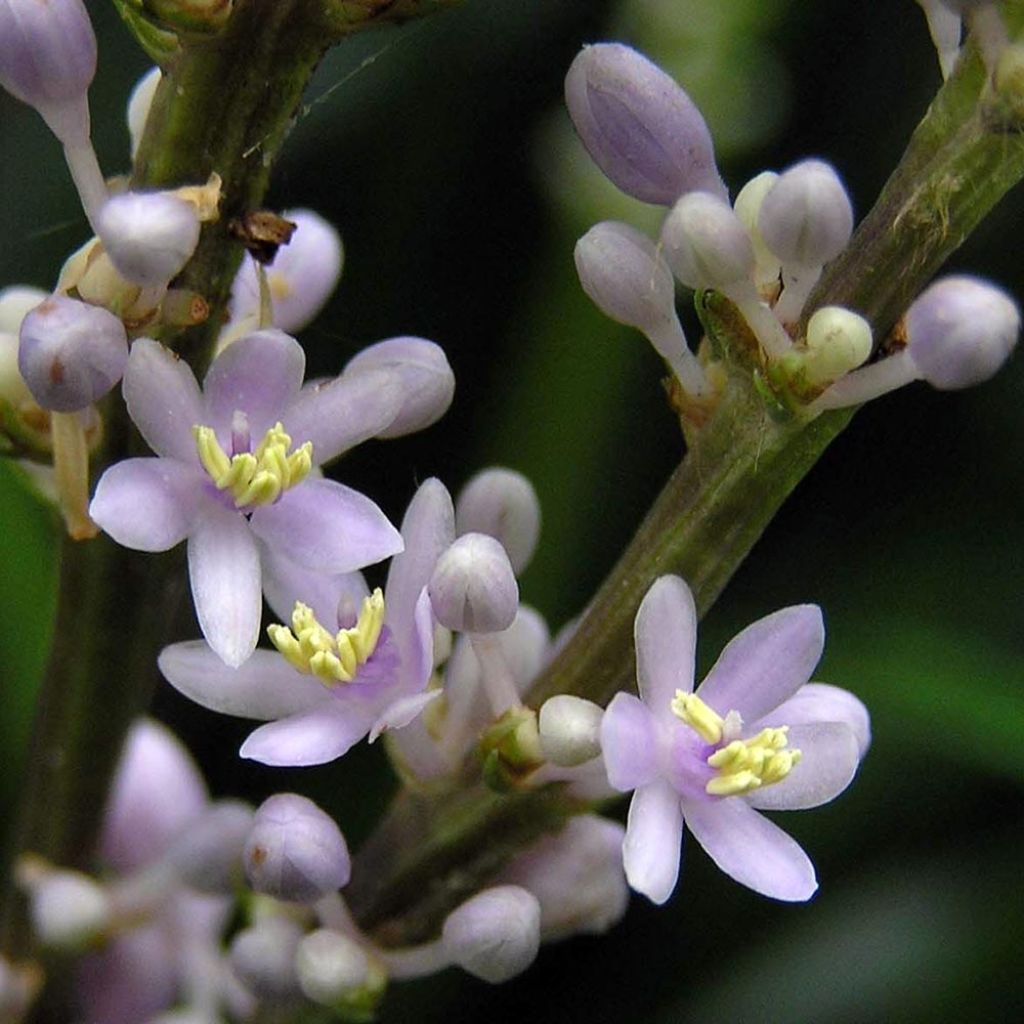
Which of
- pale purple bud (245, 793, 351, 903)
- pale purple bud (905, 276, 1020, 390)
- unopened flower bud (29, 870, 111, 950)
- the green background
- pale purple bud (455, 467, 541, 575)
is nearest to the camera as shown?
pale purple bud (905, 276, 1020, 390)

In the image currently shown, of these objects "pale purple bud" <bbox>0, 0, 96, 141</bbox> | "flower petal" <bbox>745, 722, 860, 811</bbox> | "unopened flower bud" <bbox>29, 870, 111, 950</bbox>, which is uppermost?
"pale purple bud" <bbox>0, 0, 96, 141</bbox>

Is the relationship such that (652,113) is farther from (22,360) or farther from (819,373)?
(22,360)

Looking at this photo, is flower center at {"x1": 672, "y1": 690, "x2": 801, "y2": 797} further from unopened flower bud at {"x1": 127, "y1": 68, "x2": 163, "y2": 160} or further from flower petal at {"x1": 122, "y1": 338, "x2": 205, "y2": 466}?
unopened flower bud at {"x1": 127, "y1": 68, "x2": 163, "y2": 160}

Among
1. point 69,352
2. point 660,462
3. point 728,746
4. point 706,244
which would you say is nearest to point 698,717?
point 728,746

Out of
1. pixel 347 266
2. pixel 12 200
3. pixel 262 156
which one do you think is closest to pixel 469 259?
pixel 347 266

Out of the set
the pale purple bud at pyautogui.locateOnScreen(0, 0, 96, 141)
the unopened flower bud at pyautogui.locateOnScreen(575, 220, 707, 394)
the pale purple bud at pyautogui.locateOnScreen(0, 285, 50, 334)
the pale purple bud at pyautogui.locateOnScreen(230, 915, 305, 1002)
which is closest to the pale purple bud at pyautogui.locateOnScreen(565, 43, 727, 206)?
the unopened flower bud at pyautogui.locateOnScreen(575, 220, 707, 394)

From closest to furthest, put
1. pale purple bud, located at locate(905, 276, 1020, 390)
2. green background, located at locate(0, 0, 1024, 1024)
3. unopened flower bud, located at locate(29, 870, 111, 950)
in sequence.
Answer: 1. pale purple bud, located at locate(905, 276, 1020, 390)
2. unopened flower bud, located at locate(29, 870, 111, 950)
3. green background, located at locate(0, 0, 1024, 1024)

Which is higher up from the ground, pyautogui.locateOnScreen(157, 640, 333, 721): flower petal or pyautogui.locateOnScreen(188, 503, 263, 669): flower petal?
pyautogui.locateOnScreen(188, 503, 263, 669): flower petal

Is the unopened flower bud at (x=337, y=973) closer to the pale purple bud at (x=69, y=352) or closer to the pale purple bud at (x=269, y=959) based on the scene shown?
the pale purple bud at (x=269, y=959)
